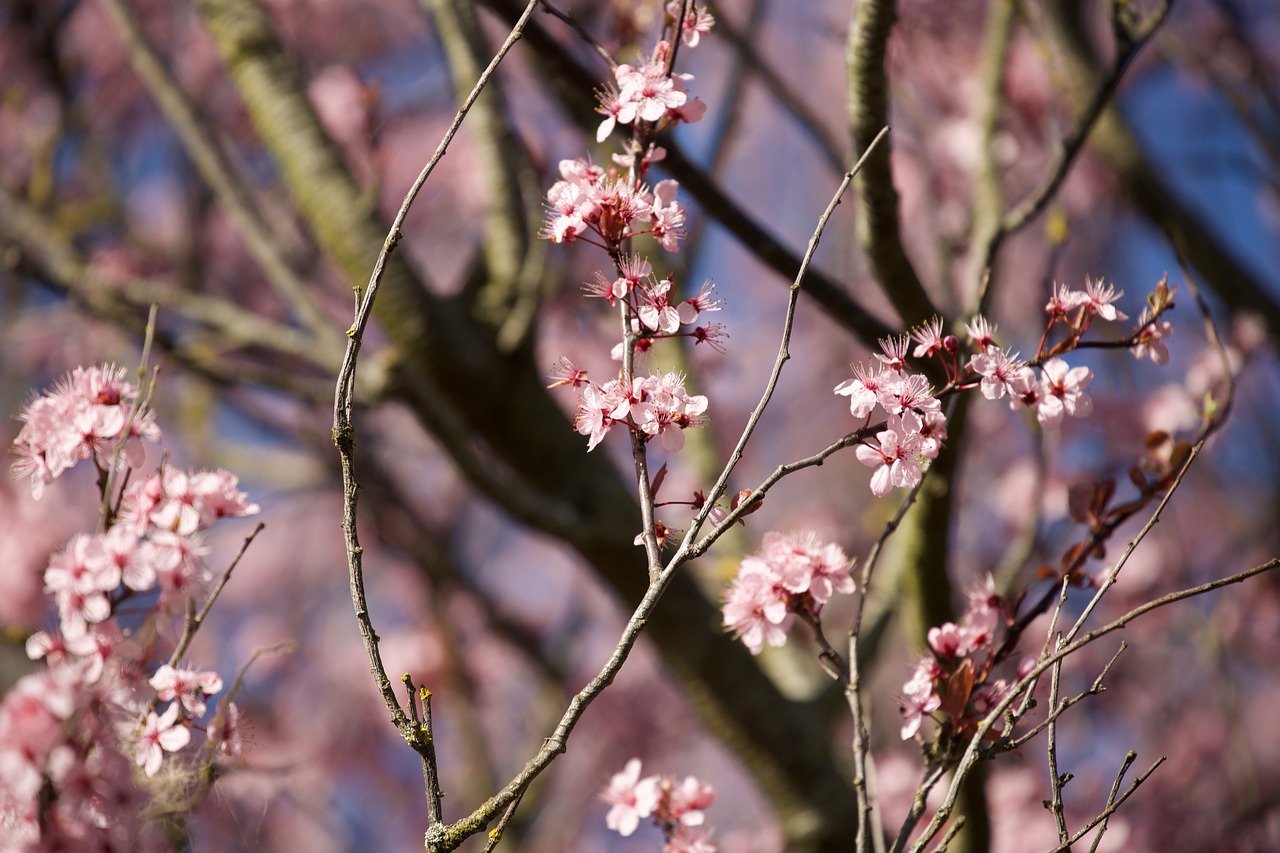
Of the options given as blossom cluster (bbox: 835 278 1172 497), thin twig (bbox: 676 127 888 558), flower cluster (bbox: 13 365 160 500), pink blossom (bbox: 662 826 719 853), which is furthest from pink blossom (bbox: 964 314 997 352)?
flower cluster (bbox: 13 365 160 500)

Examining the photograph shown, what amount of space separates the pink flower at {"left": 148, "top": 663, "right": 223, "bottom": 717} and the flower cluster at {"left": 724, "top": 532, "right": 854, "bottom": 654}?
2.54 feet

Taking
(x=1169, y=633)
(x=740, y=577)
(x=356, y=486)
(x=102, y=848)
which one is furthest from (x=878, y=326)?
(x=1169, y=633)

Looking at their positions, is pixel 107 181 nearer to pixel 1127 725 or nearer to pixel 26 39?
pixel 26 39

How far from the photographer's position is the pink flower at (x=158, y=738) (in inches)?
57.3

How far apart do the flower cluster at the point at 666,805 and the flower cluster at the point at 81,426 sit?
3.13 feet

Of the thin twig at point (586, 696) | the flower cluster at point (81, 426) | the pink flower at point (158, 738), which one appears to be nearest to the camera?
the thin twig at point (586, 696)

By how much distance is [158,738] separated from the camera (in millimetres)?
1465

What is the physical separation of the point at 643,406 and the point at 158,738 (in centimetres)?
86

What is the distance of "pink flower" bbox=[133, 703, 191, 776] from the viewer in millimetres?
1455

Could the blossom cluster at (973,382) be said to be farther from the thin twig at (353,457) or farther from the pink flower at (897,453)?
the thin twig at (353,457)

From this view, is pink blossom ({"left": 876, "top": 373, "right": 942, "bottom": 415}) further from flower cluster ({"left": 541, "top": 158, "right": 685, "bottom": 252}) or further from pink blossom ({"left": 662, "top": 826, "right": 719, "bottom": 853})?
pink blossom ({"left": 662, "top": 826, "right": 719, "bottom": 853})

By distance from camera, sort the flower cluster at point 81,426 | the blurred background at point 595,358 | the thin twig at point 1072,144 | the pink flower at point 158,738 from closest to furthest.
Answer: the pink flower at point 158,738 → the flower cluster at point 81,426 → the thin twig at point 1072,144 → the blurred background at point 595,358

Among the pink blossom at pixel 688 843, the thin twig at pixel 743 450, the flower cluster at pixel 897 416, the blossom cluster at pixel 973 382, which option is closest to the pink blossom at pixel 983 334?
the blossom cluster at pixel 973 382

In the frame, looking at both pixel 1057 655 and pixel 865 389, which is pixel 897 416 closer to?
pixel 865 389
